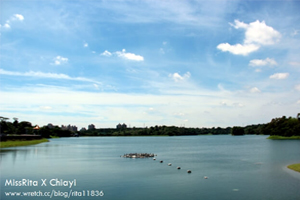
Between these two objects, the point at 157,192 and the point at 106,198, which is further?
the point at 157,192

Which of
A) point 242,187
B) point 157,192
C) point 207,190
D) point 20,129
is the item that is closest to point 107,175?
point 157,192

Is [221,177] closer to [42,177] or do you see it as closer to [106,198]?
[106,198]

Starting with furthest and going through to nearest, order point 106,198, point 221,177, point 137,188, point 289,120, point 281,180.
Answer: point 289,120 → point 221,177 → point 281,180 → point 137,188 → point 106,198

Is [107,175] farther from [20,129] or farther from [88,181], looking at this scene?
[20,129]

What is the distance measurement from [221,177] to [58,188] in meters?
24.6

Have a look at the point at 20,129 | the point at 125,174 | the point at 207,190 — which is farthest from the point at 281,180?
the point at 20,129

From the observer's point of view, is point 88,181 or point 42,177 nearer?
point 88,181

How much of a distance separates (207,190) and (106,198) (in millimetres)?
12747

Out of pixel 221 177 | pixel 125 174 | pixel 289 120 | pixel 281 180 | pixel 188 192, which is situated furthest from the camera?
pixel 289 120

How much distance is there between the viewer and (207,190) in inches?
1326

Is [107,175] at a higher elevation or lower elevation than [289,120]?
lower

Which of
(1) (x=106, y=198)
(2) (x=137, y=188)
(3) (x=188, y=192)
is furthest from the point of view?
(2) (x=137, y=188)

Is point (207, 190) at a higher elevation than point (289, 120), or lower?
lower

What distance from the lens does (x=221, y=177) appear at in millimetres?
42188
